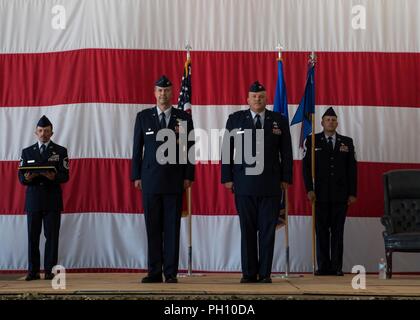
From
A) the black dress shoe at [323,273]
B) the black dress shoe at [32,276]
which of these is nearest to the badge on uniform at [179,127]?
the black dress shoe at [32,276]

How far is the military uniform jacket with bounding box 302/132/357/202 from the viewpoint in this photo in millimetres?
6723

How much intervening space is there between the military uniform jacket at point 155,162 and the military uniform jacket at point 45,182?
3.22 feet

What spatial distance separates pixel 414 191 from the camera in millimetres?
6832

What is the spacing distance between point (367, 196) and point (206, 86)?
1781 millimetres

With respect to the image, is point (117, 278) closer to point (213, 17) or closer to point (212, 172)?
point (212, 172)

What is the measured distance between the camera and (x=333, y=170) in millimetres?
6758

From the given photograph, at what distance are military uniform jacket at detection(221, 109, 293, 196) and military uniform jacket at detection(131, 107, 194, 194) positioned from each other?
0.99 ft

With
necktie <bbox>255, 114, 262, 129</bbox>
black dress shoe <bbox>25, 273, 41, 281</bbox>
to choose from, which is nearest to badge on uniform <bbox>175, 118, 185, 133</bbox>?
necktie <bbox>255, 114, 262, 129</bbox>

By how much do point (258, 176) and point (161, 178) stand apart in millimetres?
693

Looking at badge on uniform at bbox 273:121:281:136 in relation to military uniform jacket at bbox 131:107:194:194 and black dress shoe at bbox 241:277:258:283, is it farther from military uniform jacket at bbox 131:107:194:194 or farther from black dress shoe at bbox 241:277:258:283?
black dress shoe at bbox 241:277:258:283

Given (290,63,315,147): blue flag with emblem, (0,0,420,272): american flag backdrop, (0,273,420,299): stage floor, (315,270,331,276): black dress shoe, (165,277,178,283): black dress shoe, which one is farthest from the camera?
(0,0,420,272): american flag backdrop

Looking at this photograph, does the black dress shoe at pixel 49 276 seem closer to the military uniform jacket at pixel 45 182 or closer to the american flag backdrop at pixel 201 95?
the military uniform jacket at pixel 45 182

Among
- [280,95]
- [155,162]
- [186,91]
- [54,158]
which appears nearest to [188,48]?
[186,91]

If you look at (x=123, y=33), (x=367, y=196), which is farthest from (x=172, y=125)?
(x=367, y=196)
